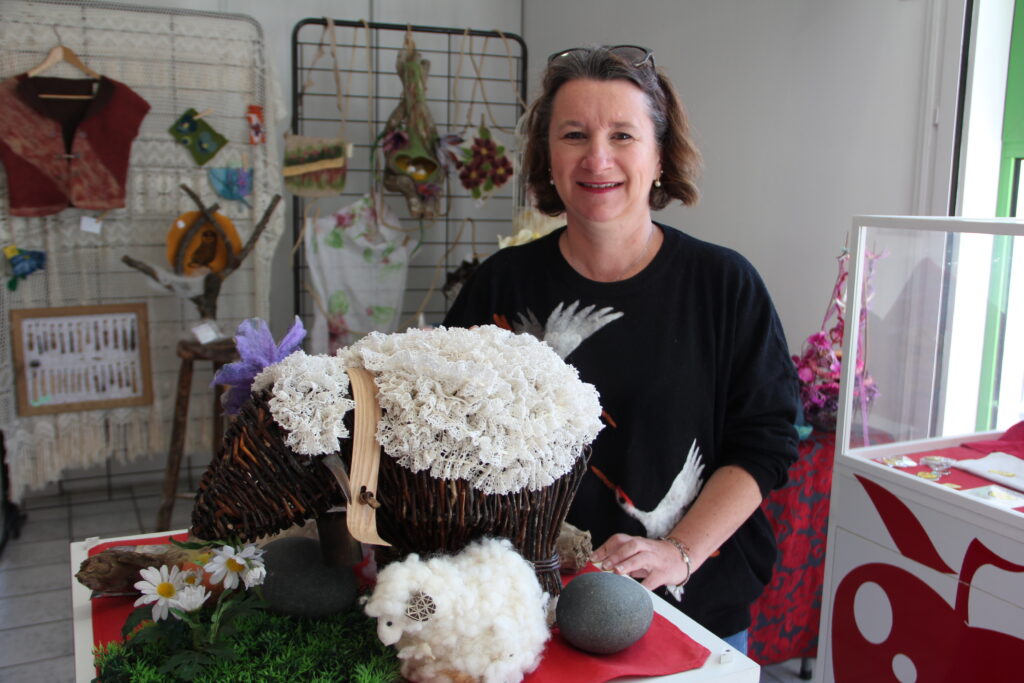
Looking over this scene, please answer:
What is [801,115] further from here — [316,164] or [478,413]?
[478,413]

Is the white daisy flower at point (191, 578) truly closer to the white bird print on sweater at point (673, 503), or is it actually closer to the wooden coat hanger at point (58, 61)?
the white bird print on sweater at point (673, 503)

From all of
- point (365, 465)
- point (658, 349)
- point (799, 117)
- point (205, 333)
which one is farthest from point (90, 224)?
point (365, 465)

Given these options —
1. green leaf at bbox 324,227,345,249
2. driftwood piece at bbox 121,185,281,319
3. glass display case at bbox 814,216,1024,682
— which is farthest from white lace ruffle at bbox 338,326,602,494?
green leaf at bbox 324,227,345,249

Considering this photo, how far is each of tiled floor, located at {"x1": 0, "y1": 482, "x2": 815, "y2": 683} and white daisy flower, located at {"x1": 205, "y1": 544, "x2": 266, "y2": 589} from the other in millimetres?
1425

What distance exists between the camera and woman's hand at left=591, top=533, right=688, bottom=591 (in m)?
0.98

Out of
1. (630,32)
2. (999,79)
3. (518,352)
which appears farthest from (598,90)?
(630,32)

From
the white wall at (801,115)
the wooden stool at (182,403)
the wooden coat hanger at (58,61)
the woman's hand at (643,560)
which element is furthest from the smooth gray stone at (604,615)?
the wooden coat hanger at (58,61)

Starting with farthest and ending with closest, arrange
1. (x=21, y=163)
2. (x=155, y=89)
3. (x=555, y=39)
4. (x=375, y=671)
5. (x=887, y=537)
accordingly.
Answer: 1. (x=555, y=39)
2. (x=155, y=89)
3. (x=21, y=163)
4. (x=887, y=537)
5. (x=375, y=671)

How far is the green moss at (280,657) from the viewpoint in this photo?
730 mm

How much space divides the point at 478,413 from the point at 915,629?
90cm

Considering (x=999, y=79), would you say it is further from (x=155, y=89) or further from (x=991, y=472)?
(x=155, y=89)

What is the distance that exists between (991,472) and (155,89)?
275 cm

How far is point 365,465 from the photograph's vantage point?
2.52ft

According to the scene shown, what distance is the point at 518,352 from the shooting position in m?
0.83
